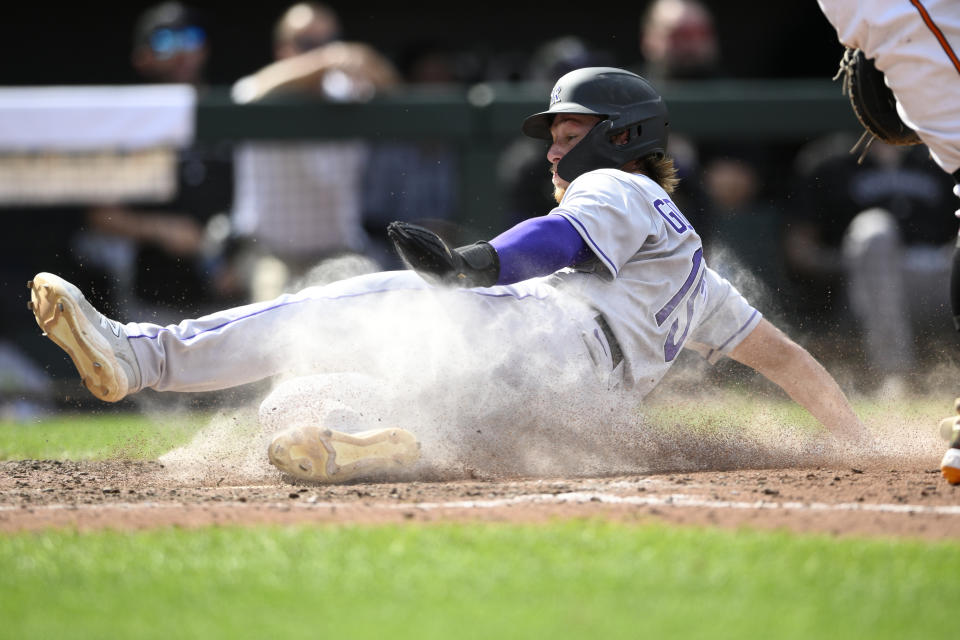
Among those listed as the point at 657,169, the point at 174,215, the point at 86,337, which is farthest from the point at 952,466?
the point at 174,215

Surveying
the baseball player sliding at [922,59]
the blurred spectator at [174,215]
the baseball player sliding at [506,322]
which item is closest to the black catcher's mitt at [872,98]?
the baseball player sliding at [922,59]

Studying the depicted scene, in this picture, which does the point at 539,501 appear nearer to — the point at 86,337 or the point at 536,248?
the point at 536,248

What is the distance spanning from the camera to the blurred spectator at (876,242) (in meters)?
8.11

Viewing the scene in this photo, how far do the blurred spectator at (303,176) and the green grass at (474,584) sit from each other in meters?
4.77

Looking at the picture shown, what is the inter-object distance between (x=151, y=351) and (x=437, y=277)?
1.08 metres

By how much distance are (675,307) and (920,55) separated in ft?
4.06

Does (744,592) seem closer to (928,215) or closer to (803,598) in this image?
(803,598)

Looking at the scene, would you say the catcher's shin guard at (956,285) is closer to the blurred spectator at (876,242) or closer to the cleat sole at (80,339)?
the cleat sole at (80,339)

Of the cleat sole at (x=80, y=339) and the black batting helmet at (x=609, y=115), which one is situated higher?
the black batting helmet at (x=609, y=115)

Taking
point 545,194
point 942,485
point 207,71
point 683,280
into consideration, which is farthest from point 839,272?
point 207,71

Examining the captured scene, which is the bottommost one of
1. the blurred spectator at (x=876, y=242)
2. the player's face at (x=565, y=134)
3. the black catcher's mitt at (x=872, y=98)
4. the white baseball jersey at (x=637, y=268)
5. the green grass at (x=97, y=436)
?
the green grass at (x=97, y=436)

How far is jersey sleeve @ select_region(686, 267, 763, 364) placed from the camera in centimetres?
513

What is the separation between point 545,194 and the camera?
8.37 metres

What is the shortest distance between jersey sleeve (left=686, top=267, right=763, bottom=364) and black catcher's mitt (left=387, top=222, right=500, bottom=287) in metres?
1.43
